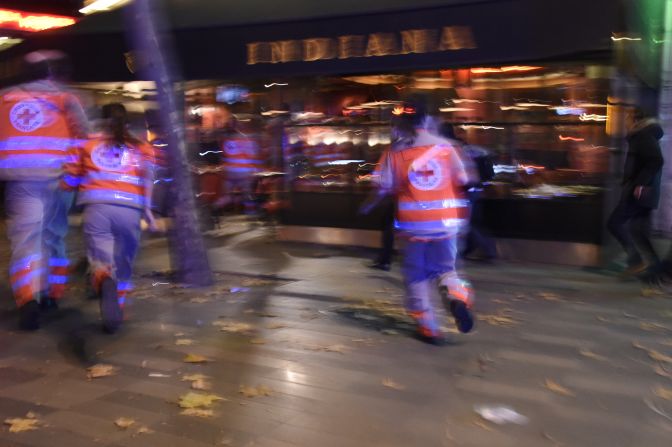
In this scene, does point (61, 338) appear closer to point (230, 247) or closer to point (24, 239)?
point (24, 239)

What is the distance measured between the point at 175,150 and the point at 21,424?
3.78m

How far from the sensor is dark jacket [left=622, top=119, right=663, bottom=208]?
23.5 ft

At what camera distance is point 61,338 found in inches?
214

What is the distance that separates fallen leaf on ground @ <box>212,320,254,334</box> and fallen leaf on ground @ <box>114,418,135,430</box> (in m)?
1.76

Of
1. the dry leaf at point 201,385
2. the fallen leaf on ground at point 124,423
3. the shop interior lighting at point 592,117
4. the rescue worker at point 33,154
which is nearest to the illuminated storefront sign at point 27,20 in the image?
the rescue worker at point 33,154

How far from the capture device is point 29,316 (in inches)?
221

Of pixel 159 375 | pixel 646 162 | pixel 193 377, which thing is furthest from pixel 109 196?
pixel 646 162

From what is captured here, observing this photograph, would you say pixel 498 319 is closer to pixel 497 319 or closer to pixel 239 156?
pixel 497 319

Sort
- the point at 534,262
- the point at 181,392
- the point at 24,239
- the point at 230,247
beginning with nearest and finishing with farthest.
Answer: the point at 181,392 < the point at 24,239 < the point at 534,262 < the point at 230,247

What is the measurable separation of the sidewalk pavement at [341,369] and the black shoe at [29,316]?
104 mm

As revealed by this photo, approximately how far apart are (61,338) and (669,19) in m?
9.37

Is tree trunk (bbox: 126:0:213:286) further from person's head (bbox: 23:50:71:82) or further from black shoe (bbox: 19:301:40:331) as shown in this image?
black shoe (bbox: 19:301:40:331)

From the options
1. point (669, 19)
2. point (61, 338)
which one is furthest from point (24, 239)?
point (669, 19)

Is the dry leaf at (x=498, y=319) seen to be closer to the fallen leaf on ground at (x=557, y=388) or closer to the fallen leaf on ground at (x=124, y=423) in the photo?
the fallen leaf on ground at (x=557, y=388)
